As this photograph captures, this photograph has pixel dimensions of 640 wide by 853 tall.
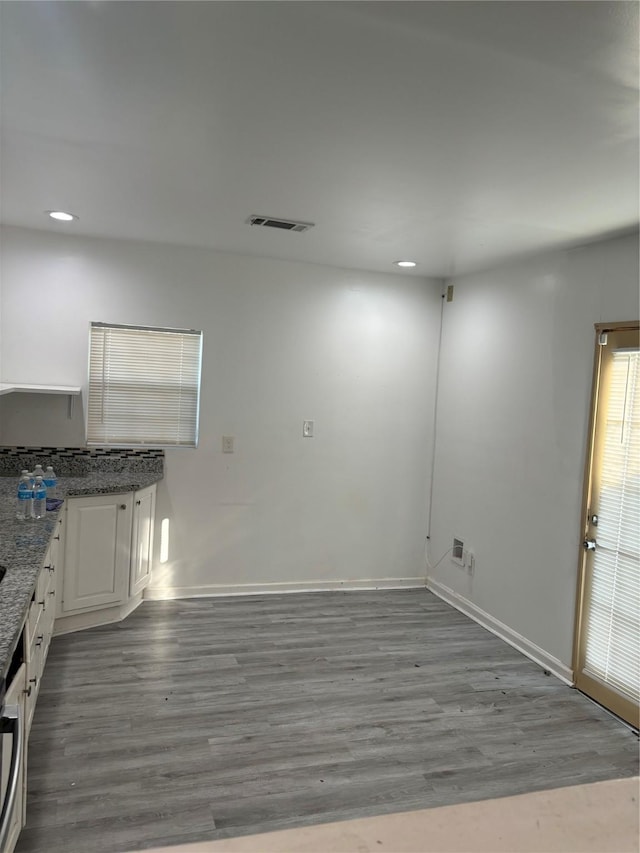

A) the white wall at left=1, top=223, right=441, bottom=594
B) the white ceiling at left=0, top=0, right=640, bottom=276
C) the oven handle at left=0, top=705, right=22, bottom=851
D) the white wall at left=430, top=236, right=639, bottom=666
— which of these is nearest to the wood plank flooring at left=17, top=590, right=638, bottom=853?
the white wall at left=430, top=236, right=639, bottom=666

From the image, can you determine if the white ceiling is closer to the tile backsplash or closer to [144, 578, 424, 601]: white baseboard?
the tile backsplash

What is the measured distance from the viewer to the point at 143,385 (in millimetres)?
4395

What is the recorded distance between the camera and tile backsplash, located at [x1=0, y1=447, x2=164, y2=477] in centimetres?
409

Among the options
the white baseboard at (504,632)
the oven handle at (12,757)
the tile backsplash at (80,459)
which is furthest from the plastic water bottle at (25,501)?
the white baseboard at (504,632)

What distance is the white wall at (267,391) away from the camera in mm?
4160

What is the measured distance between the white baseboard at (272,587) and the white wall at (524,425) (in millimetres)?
370

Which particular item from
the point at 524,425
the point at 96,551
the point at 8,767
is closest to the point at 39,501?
the point at 96,551

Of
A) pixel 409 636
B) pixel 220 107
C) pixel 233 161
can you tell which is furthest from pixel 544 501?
pixel 220 107

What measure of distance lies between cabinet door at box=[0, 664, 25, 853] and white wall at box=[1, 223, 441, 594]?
248cm

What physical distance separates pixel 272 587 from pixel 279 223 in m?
2.70

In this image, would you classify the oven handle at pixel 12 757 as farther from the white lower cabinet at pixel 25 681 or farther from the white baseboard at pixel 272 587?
the white baseboard at pixel 272 587

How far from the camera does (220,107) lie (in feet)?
6.75

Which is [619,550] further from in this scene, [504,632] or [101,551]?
[101,551]

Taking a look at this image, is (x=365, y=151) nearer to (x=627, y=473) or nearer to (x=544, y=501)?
(x=627, y=473)
